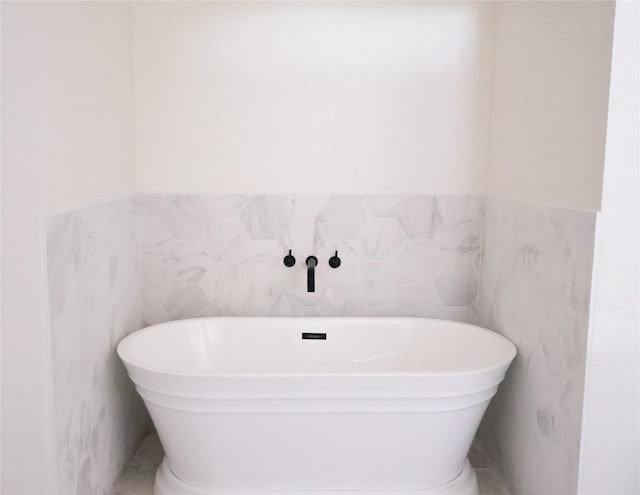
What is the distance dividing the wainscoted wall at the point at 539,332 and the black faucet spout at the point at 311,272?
0.79 metres

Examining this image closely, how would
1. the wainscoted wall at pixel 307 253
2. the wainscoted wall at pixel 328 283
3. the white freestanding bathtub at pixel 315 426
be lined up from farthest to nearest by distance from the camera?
1. the wainscoted wall at pixel 307 253
2. the white freestanding bathtub at pixel 315 426
3. the wainscoted wall at pixel 328 283

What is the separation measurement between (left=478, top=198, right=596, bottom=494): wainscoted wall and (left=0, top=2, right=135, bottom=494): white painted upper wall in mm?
1577

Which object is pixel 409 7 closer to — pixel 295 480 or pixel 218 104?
pixel 218 104

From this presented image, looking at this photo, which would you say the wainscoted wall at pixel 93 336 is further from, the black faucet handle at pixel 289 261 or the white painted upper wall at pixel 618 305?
the white painted upper wall at pixel 618 305

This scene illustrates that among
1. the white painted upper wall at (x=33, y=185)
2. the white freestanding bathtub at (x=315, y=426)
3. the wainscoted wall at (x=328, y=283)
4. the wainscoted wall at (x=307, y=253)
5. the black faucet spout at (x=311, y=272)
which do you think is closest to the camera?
the white painted upper wall at (x=33, y=185)

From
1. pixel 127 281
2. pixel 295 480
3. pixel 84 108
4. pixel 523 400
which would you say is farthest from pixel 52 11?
pixel 523 400

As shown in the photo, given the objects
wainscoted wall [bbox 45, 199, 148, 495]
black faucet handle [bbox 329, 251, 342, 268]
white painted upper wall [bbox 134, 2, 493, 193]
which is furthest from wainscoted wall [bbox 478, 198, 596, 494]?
wainscoted wall [bbox 45, 199, 148, 495]

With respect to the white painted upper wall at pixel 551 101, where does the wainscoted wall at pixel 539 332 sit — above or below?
below

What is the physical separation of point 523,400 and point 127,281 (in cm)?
Answer: 168

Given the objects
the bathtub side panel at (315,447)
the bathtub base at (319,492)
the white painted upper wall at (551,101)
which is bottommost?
the bathtub base at (319,492)

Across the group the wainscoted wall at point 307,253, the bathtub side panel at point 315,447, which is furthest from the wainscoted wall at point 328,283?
the bathtub side panel at point 315,447

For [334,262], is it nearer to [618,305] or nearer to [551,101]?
[551,101]

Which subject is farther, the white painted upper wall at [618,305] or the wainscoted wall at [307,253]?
the wainscoted wall at [307,253]

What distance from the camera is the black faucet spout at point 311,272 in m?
2.62
